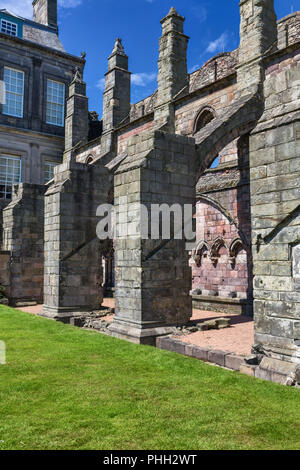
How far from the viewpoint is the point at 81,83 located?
22.8 metres

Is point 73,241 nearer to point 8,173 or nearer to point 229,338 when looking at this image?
point 229,338

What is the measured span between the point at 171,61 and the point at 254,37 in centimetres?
427

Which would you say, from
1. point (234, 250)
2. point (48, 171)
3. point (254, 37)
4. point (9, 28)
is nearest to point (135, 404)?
point (234, 250)

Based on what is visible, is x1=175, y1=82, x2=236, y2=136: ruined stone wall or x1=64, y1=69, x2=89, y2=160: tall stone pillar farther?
x1=64, y1=69, x2=89, y2=160: tall stone pillar

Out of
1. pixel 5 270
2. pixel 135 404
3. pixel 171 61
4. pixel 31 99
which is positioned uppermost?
pixel 31 99

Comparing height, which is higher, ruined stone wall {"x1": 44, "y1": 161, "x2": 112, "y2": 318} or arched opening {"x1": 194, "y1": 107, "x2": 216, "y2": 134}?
arched opening {"x1": 194, "y1": 107, "x2": 216, "y2": 134}

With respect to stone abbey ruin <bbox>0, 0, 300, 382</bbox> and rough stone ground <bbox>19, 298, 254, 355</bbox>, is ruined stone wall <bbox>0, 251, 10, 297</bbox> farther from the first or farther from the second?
rough stone ground <bbox>19, 298, 254, 355</bbox>

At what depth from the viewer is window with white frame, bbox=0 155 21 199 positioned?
24.3 m

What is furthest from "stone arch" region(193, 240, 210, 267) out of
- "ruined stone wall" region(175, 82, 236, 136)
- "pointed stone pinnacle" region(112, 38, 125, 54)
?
"pointed stone pinnacle" region(112, 38, 125, 54)

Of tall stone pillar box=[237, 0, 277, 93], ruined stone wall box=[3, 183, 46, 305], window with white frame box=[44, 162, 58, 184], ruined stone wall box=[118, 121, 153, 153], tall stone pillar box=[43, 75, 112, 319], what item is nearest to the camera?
tall stone pillar box=[43, 75, 112, 319]

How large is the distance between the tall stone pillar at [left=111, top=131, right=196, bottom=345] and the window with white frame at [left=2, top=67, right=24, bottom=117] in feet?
61.1

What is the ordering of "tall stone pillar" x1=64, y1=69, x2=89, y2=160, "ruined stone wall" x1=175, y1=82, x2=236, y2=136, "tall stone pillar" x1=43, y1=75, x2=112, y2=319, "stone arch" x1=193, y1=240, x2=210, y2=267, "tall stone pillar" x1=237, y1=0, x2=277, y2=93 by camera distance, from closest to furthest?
"tall stone pillar" x1=43, y1=75, x2=112, y2=319
"tall stone pillar" x1=237, y1=0, x2=277, y2=93
"ruined stone wall" x1=175, y1=82, x2=236, y2=136
"stone arch" x1=193, y1=240, x2=210, y2=267
"tall stone pillar" x1=64, y1=69, x2=89, y2=160

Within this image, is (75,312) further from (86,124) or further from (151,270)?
(86,124)

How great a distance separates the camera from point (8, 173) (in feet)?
80.4
